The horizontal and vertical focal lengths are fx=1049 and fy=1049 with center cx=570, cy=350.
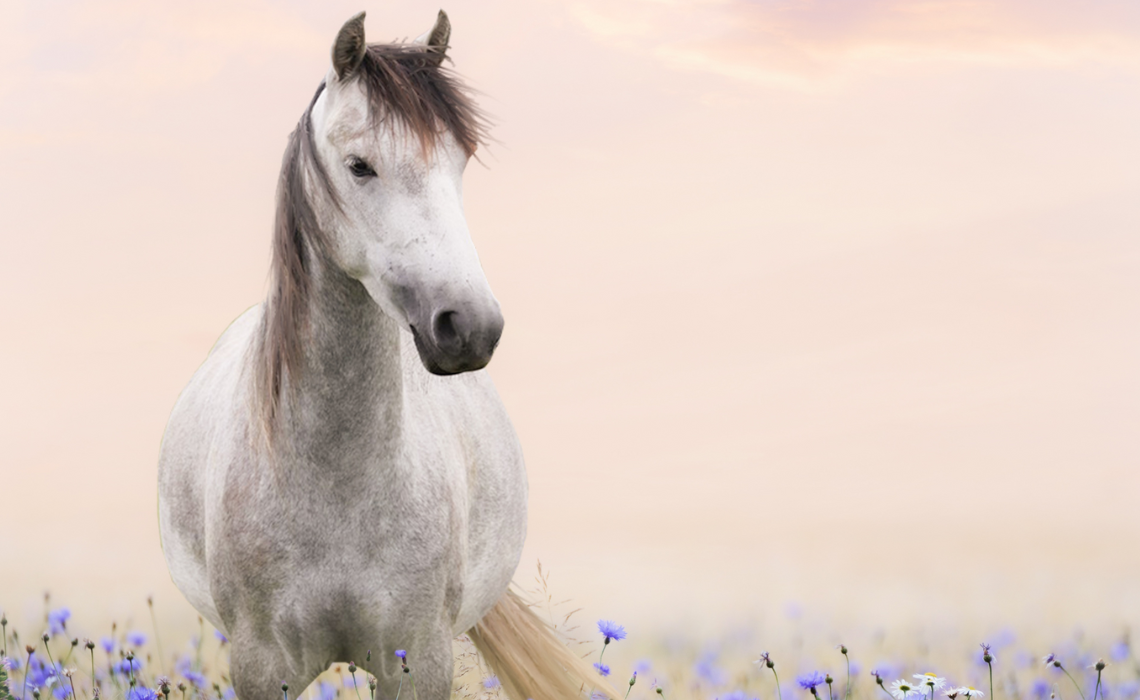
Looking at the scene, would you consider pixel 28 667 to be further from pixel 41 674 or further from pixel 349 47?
pixel 349 47

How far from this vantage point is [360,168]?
126 inches

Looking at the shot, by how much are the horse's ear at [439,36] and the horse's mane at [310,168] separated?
5 centimetres

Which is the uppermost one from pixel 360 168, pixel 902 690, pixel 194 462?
pixel 360 168

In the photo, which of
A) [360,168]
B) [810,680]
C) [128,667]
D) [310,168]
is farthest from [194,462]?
[810,680]

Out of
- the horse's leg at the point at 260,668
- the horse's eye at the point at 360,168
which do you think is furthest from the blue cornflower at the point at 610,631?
the horse's eye at the point at 360,168

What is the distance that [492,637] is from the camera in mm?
5391

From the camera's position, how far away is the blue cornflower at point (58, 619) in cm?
464

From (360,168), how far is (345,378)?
0.70 metres

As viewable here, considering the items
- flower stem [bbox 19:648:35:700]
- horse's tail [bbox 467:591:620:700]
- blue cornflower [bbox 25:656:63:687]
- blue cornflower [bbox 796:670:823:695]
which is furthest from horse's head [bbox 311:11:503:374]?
horse's tail [bbox 467:591:620:700]

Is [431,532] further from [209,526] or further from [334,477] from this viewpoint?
[209,526]

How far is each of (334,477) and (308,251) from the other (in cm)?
77

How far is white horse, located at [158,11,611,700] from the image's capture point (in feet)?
10.2

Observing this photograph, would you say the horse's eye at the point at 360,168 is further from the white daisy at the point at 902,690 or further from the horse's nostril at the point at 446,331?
the white daisy at the point at 902,690

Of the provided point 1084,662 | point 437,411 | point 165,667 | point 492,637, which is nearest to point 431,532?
point 437,411
